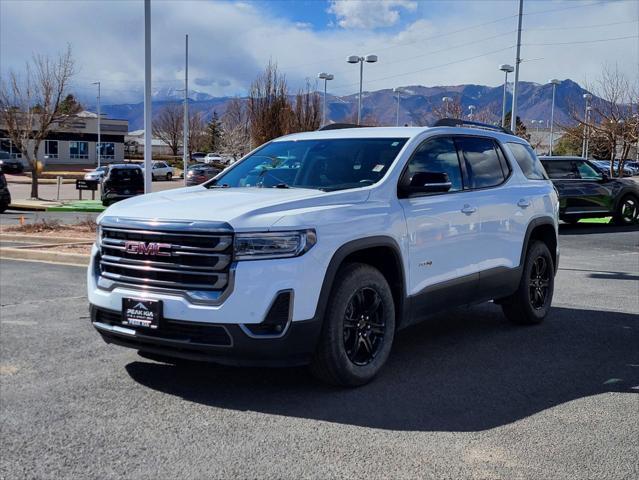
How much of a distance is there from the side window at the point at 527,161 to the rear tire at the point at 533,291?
74 centimetres

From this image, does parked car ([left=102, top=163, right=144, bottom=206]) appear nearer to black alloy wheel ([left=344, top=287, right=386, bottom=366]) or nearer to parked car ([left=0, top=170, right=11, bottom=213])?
parked car ([left=0, top=170, right=11, bottom=213])

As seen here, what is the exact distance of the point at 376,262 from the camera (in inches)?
210

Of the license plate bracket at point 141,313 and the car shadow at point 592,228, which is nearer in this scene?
the license plate bracket at point 141,313

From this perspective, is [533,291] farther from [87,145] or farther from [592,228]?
[87,145]

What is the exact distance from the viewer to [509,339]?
262 inches

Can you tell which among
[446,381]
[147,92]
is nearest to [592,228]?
[147,92]

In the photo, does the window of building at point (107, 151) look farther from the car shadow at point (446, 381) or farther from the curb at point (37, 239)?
the car shadow at point (446, 381)

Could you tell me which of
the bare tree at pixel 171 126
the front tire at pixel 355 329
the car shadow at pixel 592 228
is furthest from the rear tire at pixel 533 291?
the bare tree at pixel 171 126

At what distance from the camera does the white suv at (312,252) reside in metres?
4.42

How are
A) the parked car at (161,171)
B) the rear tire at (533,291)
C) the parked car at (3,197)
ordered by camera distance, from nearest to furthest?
the rear tire at (533,291)
the parked car at (3,197)
the parked car at (161,171)

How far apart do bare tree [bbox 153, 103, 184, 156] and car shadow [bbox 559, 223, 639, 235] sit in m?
86.7

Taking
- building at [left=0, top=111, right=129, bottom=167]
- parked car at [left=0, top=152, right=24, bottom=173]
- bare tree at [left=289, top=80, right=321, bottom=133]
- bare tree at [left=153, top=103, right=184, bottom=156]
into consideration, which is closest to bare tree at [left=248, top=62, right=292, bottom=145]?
bare tree at [left=289, top=80, right=321, bottom=133]

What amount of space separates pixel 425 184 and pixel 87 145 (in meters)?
81.5

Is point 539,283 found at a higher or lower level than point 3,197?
higher
